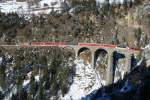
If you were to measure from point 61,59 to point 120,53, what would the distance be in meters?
23.6

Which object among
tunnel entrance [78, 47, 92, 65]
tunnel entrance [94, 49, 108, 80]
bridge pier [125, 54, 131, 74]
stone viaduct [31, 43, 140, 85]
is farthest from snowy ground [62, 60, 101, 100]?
bridge pier [125, 54, 131, 74]

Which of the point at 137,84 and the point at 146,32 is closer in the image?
the point at 137,84

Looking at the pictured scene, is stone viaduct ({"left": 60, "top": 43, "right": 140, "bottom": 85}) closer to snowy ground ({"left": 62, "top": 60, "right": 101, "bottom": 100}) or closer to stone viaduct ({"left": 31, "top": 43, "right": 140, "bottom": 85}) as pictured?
stone viaduct ({"left": 31, "top": 43, "right": 140, "bottom": 85})

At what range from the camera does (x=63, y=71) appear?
170125 mm

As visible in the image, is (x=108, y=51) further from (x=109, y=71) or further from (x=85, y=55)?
(x=85, y=55)

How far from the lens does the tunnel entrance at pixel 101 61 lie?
170250mm

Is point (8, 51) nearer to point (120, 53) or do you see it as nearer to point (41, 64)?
point (41, 64)

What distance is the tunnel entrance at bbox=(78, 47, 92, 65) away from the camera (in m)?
176

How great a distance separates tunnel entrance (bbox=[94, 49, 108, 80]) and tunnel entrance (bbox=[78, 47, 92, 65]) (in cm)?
251

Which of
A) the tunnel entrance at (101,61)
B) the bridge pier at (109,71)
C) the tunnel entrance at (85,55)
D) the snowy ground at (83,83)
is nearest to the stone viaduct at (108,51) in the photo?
the bridge pier at (109,71)

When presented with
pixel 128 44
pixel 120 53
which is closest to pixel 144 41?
pixel 128 44

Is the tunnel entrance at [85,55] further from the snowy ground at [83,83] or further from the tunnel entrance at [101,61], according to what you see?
the tunnel entrance at [101,61]

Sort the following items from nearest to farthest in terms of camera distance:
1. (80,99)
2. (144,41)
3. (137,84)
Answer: (137,84)
(80,99)
(144,41)

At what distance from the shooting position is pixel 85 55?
17838 cm
